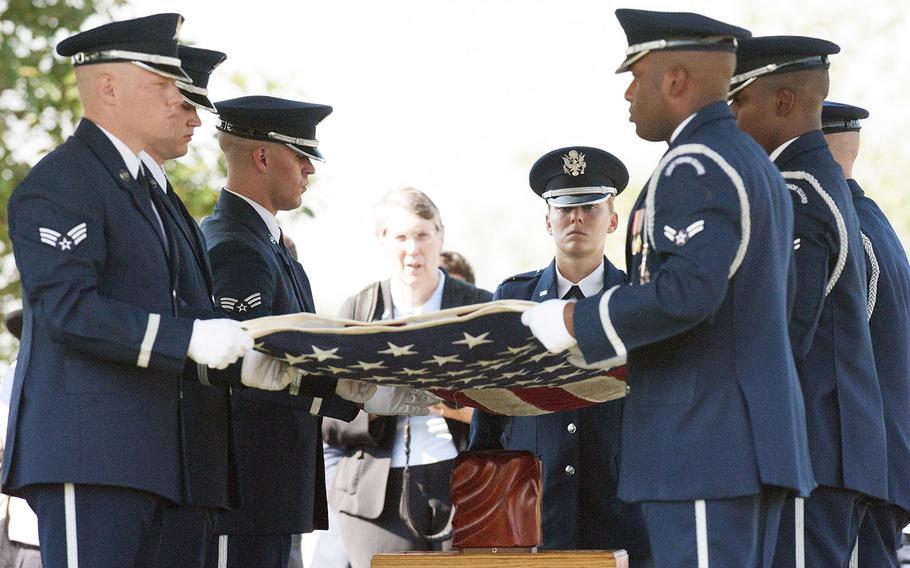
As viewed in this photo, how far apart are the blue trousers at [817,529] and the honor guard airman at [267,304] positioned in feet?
4.90

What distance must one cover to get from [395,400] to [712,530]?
60.4 inches

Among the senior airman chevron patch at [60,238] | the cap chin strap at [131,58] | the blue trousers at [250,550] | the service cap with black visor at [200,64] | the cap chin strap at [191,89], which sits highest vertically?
the service cap with black visor at [200,64]

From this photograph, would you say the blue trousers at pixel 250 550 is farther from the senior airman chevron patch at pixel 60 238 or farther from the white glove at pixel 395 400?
the senior airman chevron patch at pixel 60 238

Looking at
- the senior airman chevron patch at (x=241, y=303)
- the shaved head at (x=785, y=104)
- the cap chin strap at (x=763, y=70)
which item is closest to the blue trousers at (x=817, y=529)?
the shaved head at (x=785, y=104)

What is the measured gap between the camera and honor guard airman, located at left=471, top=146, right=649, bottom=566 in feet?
17.3

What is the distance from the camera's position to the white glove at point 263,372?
4.22 m

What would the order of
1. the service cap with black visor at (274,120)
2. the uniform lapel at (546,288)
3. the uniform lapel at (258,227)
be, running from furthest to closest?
the uniform lapel at (546,288) → the service cap with black visor at (274,120) → the uniform lapel at (258,227)

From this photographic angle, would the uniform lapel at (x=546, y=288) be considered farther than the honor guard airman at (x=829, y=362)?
Yes

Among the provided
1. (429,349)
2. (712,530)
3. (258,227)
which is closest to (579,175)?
(258,227)

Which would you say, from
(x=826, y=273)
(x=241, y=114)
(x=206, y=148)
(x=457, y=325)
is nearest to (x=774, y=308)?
(x=826, y=273)

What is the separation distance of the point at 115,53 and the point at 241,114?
3.58 feet

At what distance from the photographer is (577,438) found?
533 centimetres

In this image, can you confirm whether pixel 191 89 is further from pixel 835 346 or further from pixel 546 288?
pixel 835 346

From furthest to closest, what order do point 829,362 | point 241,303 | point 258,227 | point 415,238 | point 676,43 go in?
point 415,238 → point 258,227 → point 241,303 → point 829,362 → point 676,43
